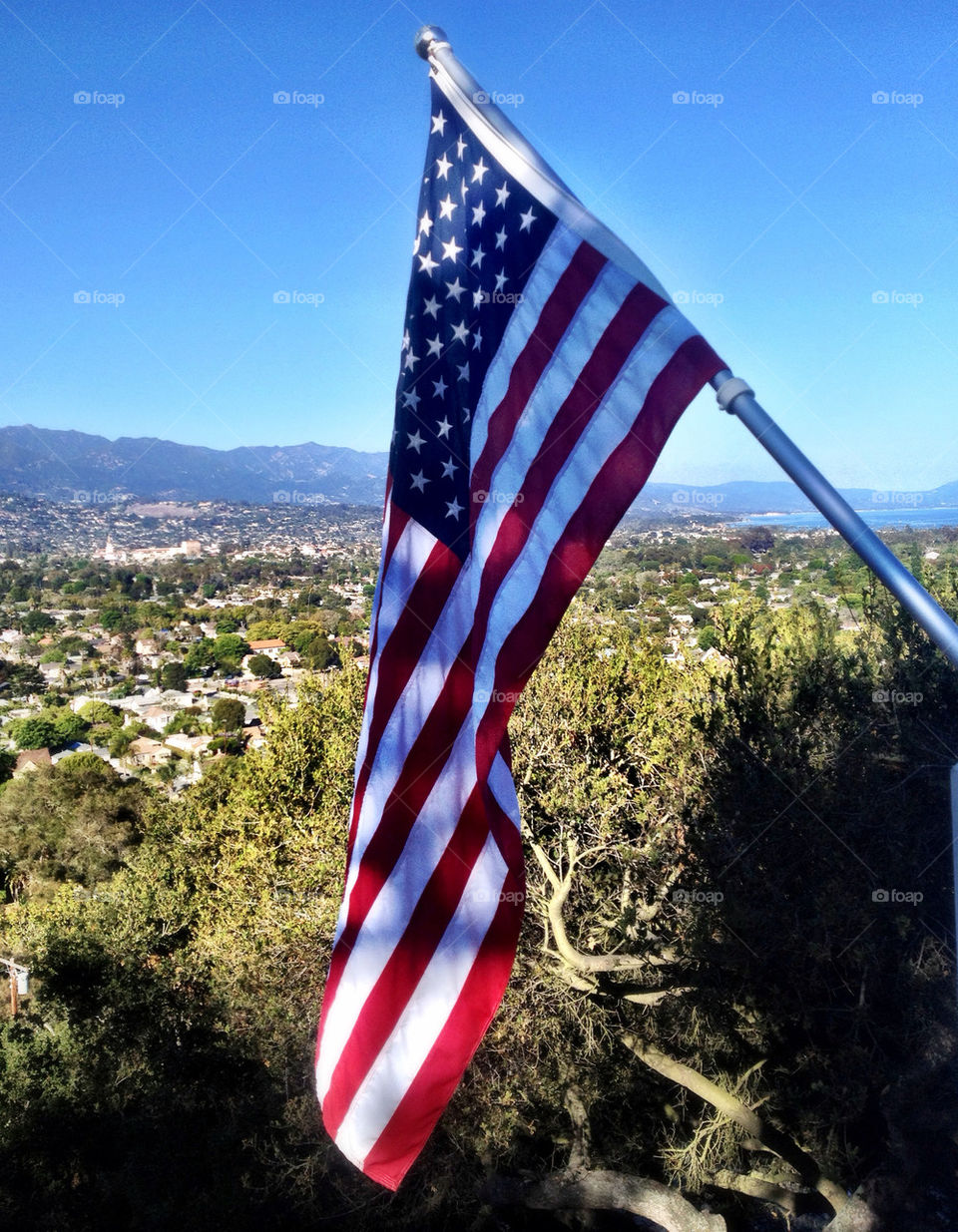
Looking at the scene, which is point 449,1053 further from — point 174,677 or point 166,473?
point 166,473

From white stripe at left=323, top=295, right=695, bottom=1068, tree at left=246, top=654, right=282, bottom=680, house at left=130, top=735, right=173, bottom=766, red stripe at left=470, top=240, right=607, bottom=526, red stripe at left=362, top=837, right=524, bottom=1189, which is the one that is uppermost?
red stripe at left=470, top=240, right=607, bottom=526

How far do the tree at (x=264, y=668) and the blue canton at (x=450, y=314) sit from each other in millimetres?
46814

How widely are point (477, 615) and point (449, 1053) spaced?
165 cm

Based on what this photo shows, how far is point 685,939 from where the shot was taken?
1166cm

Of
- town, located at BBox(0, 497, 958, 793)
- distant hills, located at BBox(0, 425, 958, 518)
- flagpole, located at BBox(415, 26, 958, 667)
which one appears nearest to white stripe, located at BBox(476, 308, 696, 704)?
flagpole, located at BBox(415, 26, 958, 667)

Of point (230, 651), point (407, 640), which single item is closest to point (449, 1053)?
point (407, 640)

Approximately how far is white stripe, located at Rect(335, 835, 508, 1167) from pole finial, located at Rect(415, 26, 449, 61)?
3476 mm

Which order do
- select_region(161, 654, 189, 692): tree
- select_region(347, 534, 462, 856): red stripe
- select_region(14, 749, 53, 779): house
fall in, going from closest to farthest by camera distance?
select_region(347, 534, 462, 856): red stripe < select_region(14, 749, 53, 779): house < select_region(161, 654, 189, 692): tree

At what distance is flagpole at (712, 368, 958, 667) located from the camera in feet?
8.21

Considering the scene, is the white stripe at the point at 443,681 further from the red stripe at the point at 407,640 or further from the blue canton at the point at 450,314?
the blue canton at the point at 450,314

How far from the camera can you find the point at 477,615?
345 cm

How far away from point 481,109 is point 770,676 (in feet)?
37.6

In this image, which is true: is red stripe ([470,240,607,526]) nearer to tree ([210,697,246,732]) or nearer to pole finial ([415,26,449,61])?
pole finial ([415,26,449,61])

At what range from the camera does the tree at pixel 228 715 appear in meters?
43.9
